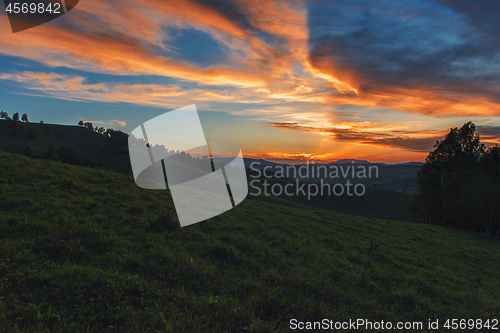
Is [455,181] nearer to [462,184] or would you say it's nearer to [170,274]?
[462,184]

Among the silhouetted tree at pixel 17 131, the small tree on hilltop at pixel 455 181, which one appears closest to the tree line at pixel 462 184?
the small tree on hilltop at pixel 455 181

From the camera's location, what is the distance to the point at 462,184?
130ft

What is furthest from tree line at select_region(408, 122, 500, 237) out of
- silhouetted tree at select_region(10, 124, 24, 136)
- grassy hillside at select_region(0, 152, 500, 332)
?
silhouetted tree at select_region(10, 124, 24, 136)

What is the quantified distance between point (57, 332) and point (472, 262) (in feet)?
74.7

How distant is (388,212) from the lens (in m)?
73.9

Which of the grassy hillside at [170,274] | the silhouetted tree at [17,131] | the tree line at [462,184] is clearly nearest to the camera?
the grassy hillside at [170,274]

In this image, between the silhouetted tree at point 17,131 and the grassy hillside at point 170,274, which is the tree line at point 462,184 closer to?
the grassy hillside at point 170,274

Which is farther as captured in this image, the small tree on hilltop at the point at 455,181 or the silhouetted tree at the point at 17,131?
the silhouetted tree at the point at 17,131

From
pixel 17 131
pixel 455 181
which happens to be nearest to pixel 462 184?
pixel 455 181

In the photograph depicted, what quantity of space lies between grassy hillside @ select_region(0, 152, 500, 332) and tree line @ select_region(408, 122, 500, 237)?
114 feet

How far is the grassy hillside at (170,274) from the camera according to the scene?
4.87 m

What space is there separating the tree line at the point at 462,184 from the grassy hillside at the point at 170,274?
3463cm

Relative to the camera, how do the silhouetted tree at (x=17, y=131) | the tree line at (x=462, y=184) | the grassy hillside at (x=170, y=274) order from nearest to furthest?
the grassy hillside at (x=170, y=274)
the tree line at (x=462, y=184)
the silhouetted tree at (x=17, y=131)

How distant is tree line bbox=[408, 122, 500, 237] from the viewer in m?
38.7
